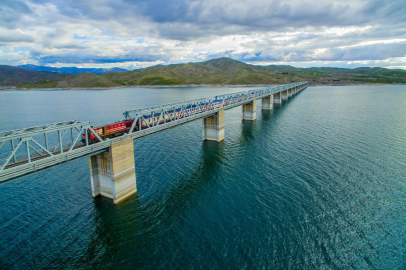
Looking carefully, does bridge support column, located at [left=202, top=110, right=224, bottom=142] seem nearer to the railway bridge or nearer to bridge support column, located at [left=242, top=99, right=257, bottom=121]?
the railway bridge

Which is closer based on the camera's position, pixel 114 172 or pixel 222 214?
pixel 222 214

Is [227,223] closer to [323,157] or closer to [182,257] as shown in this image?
[182,257]

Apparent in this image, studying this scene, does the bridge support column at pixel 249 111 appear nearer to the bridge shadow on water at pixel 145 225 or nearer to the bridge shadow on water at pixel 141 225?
the bridge shadow on water at pixel 145 225

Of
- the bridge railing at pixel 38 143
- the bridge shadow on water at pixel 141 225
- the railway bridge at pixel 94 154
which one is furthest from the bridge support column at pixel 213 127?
the bridge railing at pixel 38 143

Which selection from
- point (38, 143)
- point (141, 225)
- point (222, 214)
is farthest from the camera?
point (222, 214)

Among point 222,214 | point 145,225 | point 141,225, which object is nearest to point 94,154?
point 141,225

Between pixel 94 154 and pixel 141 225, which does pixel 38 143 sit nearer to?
pixel 94 154

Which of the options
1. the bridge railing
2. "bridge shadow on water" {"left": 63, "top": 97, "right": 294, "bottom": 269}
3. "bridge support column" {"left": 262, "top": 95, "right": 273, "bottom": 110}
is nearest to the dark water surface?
"bridge shadow on water" {"left": 63, "top": 97, "right": 294, "bottom": 269}
